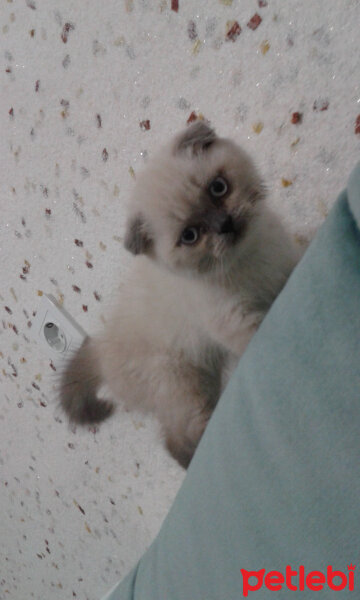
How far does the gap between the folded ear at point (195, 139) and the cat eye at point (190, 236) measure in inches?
4.4

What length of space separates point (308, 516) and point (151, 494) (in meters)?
0.70

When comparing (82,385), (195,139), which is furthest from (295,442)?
(82,385)

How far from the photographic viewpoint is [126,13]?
0.86 metres

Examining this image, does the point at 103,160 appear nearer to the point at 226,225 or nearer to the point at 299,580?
the point at 226,225

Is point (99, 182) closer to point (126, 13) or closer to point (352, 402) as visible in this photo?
point (126, 13)

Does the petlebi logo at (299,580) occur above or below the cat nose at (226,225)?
below

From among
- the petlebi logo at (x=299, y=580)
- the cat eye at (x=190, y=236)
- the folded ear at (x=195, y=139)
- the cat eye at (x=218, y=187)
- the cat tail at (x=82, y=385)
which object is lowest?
the petlebi logo at (x=299, y=580)

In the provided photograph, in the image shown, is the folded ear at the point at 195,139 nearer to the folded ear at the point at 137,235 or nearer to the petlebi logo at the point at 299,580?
the folded ear at the point at 137,235

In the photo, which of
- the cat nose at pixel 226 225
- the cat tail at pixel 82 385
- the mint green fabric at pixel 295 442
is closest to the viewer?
the mint green fabric at pixel 295 442

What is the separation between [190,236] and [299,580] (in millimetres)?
411

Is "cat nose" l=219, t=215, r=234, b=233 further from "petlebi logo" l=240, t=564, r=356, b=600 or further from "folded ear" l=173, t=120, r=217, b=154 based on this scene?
"petlebi logo" l=240, t=564, r=356, b=600

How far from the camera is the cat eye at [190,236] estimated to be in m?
0.63

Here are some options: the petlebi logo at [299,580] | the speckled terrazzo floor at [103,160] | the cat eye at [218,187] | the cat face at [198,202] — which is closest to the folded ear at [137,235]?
the cat face at [198,202]

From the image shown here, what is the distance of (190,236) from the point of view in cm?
64
